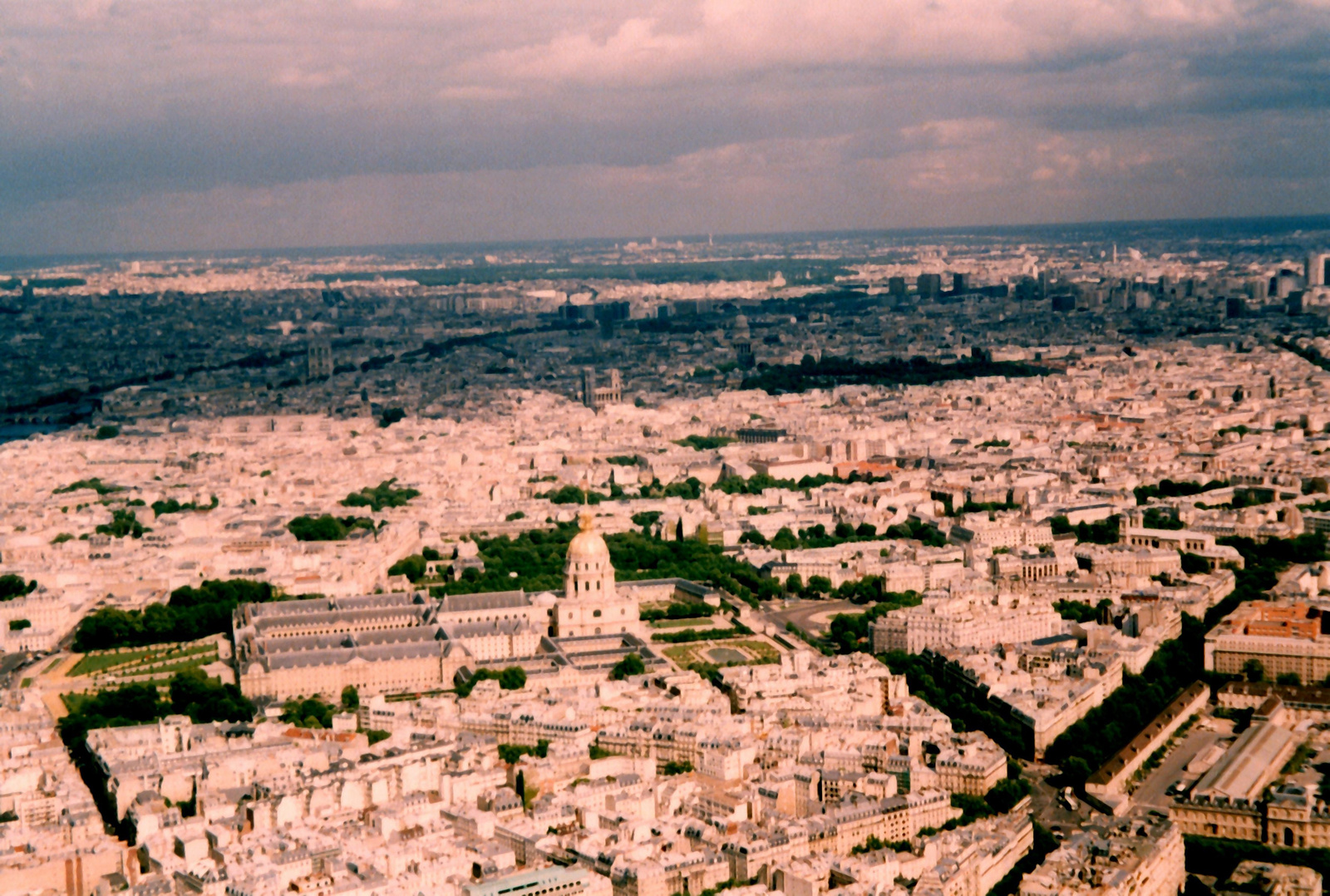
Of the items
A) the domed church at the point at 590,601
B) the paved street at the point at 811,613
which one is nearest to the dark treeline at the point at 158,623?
the domed church at the point at 590,601

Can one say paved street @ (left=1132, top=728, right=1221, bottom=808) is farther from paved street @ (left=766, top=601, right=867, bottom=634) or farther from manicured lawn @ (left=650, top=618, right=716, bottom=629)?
manicured lawn @ (left=650, top=618, right=716, bottom=629)

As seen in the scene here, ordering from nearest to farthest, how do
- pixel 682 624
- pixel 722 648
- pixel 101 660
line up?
pixel 722 648, pixel 101 660, pixel 682 624

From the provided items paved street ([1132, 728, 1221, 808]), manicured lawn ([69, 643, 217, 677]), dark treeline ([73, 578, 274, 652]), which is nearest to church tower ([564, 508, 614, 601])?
dark treeline ([73, 578, 274, 652])

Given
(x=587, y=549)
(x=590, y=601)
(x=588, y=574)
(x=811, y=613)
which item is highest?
(x=587, y=549)

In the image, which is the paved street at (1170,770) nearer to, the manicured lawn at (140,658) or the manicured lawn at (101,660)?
the manicured lawn at (140,658)

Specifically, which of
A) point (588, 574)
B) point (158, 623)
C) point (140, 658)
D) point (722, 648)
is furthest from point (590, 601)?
point (140, 658)

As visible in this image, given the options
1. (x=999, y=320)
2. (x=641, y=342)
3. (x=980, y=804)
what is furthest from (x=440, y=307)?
(x=980, y=804)

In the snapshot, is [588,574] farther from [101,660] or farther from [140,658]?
[101,660]

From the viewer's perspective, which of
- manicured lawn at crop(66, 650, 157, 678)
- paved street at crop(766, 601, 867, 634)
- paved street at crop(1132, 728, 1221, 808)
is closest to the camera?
paved street at crop(1132, 728, 1221, 808)

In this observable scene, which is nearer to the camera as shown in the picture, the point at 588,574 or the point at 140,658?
the point at 140,658

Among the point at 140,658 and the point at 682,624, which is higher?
the point at 140,658
